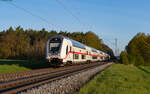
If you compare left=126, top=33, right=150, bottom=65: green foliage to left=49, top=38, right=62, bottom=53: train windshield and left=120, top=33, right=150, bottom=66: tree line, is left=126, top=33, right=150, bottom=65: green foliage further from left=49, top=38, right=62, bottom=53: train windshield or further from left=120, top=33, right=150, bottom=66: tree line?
left=49, top=38, right=62, bottom=53: train windshield

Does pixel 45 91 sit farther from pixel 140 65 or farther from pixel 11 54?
pixel 11 54

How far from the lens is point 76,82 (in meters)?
12.2

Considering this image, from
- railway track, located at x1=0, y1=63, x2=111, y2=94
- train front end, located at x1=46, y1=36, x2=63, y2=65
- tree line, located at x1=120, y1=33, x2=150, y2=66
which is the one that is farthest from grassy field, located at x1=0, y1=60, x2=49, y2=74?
tree line, located at x1=120, y1=33, x2=150, y2=66

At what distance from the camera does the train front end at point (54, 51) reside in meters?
23.1

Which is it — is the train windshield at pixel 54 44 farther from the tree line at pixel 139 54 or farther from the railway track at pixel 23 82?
the tree line at pixel 139 54

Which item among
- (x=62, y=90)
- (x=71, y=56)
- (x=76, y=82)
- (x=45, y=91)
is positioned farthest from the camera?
(x=71, y=56)

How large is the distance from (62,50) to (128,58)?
129 feet

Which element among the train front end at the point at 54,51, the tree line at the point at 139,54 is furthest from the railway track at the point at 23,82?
the tree line at the point at 139,54

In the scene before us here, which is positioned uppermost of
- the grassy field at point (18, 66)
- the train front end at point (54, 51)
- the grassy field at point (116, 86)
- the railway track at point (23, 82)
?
the train front end at point (54, 51)

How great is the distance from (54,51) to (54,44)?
1031mm

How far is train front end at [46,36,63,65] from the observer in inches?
908

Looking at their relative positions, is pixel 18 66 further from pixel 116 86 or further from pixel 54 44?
pixel 116 86

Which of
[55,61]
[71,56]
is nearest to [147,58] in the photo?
[71,56]

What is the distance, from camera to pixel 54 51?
23.4 meters
